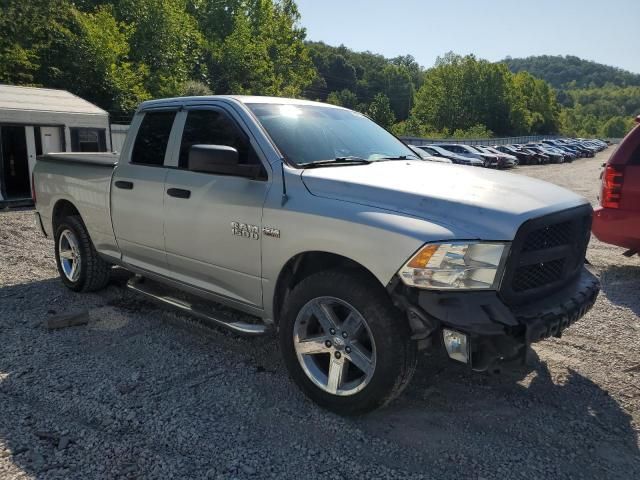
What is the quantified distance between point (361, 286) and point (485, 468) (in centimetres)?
114

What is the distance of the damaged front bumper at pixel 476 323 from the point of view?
106 inches

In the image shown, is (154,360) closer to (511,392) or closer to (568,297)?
(511,392)

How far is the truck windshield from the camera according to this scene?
371 centimetres

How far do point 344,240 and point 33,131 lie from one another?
12.5 metres

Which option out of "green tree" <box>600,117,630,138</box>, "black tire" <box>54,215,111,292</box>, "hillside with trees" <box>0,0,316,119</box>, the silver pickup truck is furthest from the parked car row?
"green tree" <box>600,117,630,138</box>

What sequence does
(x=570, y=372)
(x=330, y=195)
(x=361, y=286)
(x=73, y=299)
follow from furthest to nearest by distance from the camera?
(x=73, y=299) → (x=570, y=372) → (x=330, y=195) → (x=361, y=286)

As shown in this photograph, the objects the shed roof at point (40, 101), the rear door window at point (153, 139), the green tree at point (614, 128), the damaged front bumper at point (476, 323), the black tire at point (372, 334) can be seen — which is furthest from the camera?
the green tree at point (614, 128)

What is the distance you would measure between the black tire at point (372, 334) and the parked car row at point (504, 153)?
1850 centimetres

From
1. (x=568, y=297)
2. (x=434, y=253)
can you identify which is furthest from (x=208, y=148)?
(x=568, y=297)

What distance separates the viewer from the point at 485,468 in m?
2.75

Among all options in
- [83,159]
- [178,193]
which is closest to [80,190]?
[83,159]

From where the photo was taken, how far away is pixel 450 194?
3.00 meters

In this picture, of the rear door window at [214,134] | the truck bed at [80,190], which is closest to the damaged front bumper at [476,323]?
the rear door window at [214,134]

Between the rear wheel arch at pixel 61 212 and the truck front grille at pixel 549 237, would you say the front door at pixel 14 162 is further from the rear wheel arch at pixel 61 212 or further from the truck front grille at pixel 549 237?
the truck front grille at pixel 549 237
